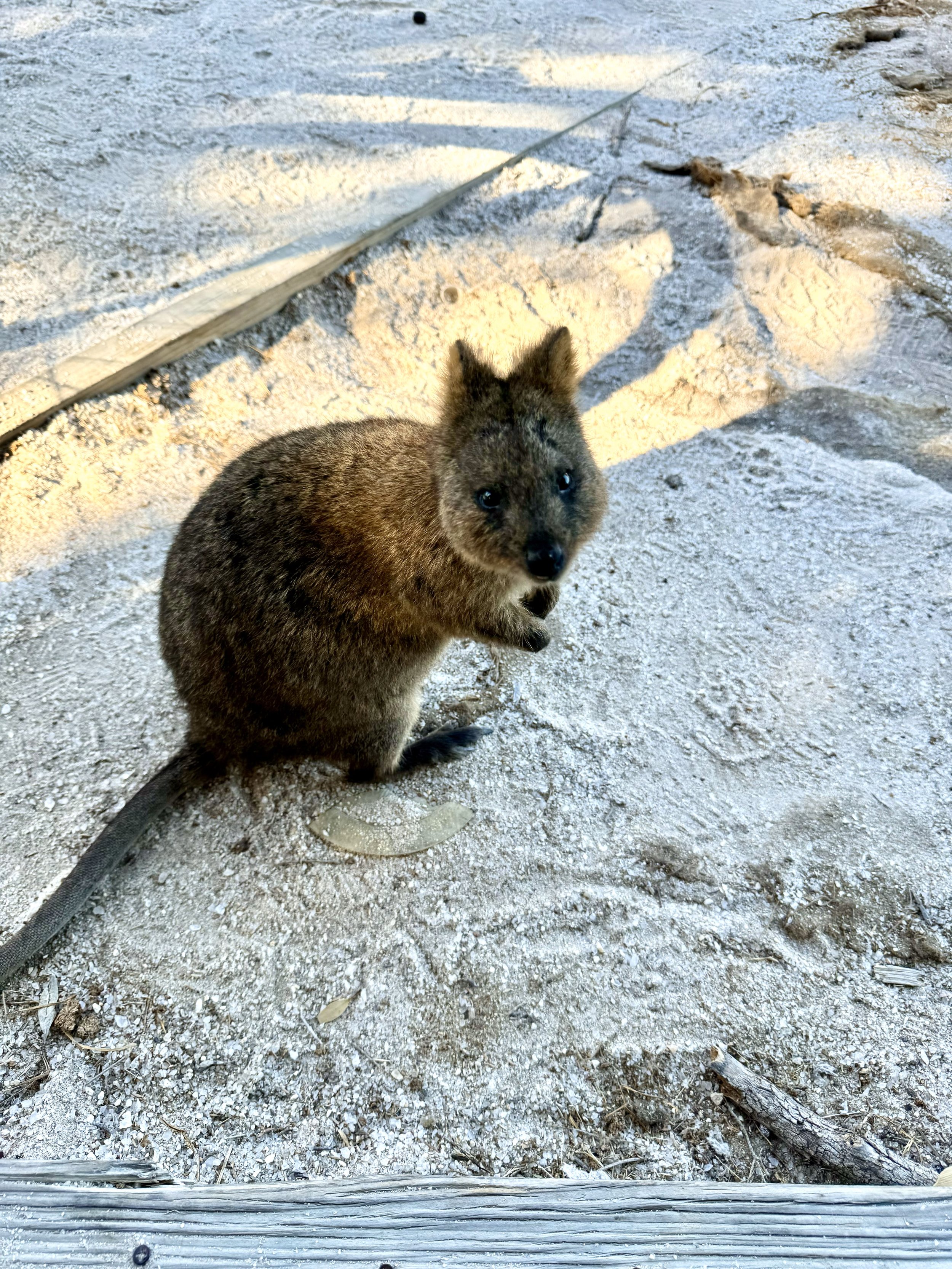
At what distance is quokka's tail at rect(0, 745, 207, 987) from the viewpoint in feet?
8.70

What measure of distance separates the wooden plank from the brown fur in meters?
1.77

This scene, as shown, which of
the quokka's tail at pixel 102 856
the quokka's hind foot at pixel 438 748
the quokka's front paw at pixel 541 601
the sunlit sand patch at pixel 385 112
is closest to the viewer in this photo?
the quokka's tail at pixel 102 856

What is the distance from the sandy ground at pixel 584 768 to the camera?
2.52 m

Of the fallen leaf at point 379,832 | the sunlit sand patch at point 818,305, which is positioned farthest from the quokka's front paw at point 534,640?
the sunlit sand patch at point 818,305

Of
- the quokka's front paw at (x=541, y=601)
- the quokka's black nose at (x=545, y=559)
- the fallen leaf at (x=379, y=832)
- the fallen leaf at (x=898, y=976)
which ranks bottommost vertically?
the fallen leaf at (x=898, y=976)

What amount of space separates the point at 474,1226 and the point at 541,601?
2.24 meters

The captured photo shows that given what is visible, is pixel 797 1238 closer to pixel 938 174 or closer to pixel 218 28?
pixel 938 174

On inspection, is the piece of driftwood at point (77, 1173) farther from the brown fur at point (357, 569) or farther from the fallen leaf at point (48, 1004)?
the brown fur at point (357, 569)

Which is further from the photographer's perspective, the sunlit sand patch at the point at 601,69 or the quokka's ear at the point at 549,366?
the sunlit sand patch at the point at 601,69

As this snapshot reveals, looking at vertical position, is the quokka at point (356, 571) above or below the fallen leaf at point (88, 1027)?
above

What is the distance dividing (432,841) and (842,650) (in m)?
2.18

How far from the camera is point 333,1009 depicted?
2713mm

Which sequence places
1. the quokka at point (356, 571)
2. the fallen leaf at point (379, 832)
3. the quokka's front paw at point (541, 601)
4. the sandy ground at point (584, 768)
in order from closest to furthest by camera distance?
the sandy ground at point (584, 768), the quokka at point (356, 571), the fallen leaf at point (379, 832), the quokka's front paw at point (541, 601)

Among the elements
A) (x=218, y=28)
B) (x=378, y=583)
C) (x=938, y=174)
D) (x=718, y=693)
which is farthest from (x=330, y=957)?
(x=218, y=28)
